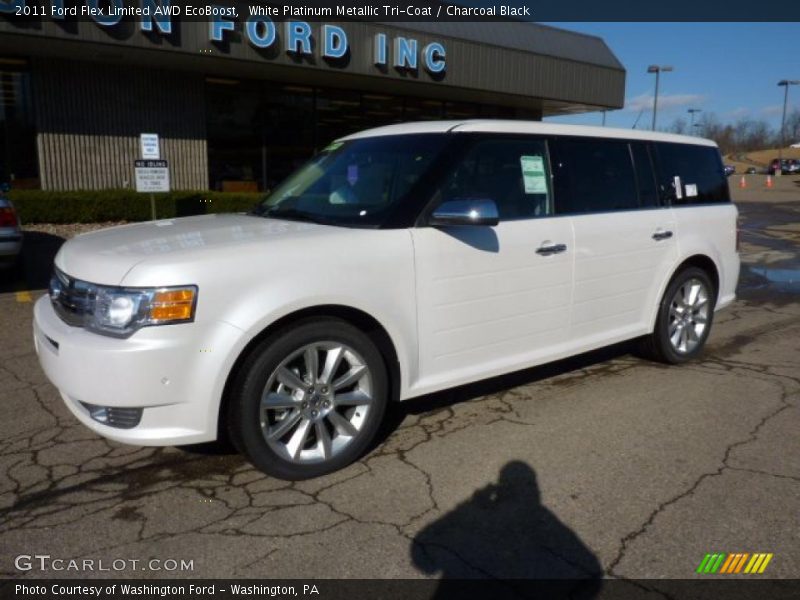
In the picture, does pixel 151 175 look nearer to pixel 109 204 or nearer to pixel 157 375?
pixel 109 204

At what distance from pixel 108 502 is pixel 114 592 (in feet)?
2.38

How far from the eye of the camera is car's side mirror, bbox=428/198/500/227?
3455 millimetres

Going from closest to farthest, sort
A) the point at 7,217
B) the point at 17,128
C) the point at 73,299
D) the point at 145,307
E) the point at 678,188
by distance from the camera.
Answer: the point at 145,307, the point at 73,299, the point at 678,188, the point at 7,217, the point at 17,128

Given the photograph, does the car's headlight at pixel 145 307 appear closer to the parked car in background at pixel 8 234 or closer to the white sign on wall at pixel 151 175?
the parked car in background at pixel 8 234

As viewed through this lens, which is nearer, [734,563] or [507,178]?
[734,563]

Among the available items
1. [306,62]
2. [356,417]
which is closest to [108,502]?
[356,417]

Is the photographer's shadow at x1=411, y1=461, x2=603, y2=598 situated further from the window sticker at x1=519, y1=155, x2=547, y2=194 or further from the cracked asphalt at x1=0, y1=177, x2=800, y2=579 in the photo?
the window sticker at x1=519, y1=155, x2=547, y2=194

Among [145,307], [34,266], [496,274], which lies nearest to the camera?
[145,307]

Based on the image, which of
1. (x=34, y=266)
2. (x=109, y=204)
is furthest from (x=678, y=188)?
(x=109, y=204)

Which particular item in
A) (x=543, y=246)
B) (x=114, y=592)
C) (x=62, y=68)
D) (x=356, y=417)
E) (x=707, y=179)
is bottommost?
Answer: (x=114, y=592)

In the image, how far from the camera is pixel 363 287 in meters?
3.38

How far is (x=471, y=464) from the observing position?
3549mm

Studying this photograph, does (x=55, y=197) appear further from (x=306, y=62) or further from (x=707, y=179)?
(x=707, y=179)

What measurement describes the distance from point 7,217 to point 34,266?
2370 millimetres
